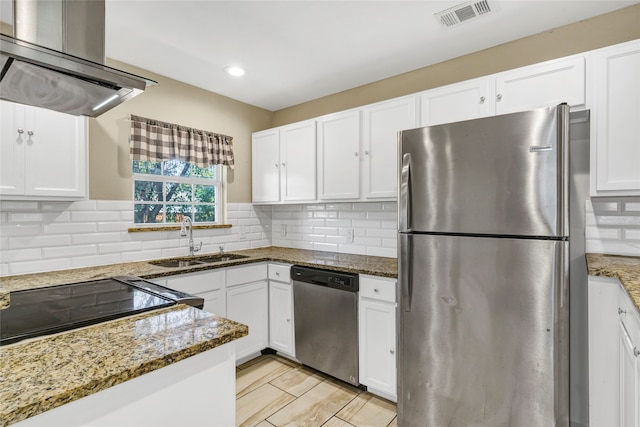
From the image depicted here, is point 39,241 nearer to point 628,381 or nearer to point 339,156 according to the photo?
point 339,156

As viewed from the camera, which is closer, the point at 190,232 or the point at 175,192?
the point at 190,232

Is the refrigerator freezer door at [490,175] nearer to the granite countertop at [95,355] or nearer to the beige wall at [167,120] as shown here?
the granite countertop at [95,355]

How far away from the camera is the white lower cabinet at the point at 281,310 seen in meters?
2.78

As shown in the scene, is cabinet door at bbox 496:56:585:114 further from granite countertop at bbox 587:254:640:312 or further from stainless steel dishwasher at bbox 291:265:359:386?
stainless steel dishwasher at bbox 291:265:359:386

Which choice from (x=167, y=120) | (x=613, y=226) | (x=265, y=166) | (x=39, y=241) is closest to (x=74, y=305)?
(x=39, y=241)

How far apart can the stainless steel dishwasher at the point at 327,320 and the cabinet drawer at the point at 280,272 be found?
0.21ft

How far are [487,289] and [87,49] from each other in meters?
2.14

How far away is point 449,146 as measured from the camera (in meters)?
1.82

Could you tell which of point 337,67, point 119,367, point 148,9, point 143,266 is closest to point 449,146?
point 337,67

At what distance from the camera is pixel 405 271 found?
195cm

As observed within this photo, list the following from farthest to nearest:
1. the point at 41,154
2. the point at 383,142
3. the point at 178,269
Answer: the point at 383,142 → the point at 178,269 → the point at 41,154

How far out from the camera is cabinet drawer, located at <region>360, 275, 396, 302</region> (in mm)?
2184

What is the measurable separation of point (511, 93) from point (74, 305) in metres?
2.50

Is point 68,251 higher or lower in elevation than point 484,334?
higher
